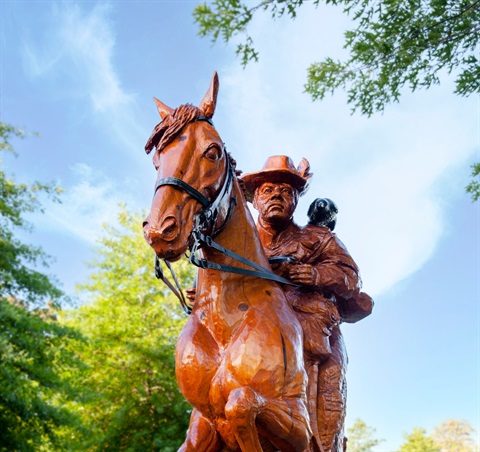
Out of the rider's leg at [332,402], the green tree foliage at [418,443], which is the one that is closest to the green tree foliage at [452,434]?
the green tree foliage at [418,443]

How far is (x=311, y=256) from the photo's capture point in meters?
3.52

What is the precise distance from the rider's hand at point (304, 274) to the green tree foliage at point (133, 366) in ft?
34.4

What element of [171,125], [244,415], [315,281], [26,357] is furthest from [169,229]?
[26,357]

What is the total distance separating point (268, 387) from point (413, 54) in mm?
5262

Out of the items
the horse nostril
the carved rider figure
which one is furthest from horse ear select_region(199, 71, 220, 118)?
the carved rider figure

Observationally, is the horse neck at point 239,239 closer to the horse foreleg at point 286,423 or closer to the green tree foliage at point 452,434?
the horse foreleg at point 286,423

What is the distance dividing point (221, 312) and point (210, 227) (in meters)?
0.46

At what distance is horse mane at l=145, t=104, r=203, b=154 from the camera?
264cm

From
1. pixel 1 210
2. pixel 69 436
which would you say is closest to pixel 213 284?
pixel 1 210

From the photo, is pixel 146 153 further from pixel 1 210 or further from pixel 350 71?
pixel 1 210

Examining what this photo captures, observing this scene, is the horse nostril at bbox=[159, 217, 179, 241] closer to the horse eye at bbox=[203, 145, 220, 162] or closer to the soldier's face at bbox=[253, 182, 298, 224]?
the horse eye at bbox=[203, 145, 220, 162]

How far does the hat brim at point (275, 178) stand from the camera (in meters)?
3.64

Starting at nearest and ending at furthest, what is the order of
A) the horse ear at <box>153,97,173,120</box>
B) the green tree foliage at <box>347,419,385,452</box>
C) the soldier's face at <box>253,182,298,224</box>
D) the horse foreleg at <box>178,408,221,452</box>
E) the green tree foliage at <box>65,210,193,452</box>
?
the horse foreleg at <box>178,408,221,452</box>
the horse ear at <box>153,97,173,120</box>
the soldier's face at <box>253,182,298,224</box>
the green tree foliage at <box>65,210,193,452</box>
the green tree foliage at <box>347,419,385,452</box>

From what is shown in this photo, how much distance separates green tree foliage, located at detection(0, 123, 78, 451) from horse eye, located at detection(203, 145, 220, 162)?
837 centimetres
